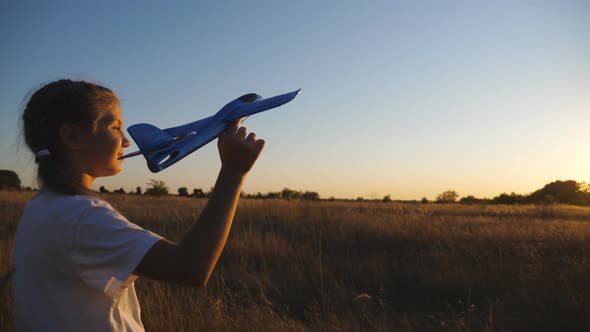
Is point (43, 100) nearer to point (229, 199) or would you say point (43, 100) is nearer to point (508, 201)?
point (229, 199)

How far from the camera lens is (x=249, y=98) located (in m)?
1.34

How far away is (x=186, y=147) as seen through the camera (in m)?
1.28

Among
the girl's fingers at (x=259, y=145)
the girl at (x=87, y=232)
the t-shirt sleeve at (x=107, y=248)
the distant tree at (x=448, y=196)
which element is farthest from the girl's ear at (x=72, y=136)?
the distant tree at (x=448, y=196)

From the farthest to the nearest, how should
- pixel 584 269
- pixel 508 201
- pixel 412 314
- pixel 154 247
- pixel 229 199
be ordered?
pixel 508 201
pixel 584 269
pixel 412 314
pixel 229 199
pixel 154 247

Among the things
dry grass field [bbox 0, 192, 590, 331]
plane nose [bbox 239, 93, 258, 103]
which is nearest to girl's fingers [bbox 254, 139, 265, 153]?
plane nose [bbox 239, 93, 258, 103]

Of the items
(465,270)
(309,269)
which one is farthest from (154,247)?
(465,270)

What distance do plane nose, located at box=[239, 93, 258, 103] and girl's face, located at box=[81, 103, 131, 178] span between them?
48 cm

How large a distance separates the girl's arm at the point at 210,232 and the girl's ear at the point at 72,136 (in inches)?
18.5

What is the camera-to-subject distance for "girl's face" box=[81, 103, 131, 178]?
1.39m

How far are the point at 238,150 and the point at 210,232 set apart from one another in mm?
258

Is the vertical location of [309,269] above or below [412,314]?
above

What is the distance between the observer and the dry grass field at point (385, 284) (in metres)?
3.21

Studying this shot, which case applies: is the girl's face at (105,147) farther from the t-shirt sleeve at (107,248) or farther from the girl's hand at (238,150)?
the girl's hand at (238,150)

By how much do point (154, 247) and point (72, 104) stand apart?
1.97 ft
